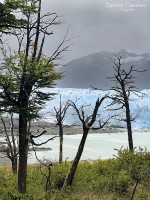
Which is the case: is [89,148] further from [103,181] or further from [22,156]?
[22,156]

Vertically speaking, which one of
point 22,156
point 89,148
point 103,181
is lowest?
point 89,148

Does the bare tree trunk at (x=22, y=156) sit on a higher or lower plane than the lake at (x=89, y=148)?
higher

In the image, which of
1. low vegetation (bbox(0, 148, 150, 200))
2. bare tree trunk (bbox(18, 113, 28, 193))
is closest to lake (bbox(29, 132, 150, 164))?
low vegetation (bbox(0, 148, 150, 200))

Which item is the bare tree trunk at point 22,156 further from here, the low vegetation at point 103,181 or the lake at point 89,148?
the lake at point 89,148

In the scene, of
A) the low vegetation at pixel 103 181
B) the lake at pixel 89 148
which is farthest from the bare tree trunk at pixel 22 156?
the lake at pixel 89 148

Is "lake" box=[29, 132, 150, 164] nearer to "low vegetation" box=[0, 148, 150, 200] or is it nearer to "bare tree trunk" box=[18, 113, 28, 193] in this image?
"low vegetation" box=[0, 148, 150, 200]

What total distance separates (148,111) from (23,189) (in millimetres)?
110014

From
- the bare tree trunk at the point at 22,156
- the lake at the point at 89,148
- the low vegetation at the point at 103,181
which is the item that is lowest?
the lake at the point at 89,148

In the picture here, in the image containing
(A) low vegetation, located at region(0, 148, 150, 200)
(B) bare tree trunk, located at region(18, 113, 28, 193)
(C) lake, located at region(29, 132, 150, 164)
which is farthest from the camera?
(C) lake, located at region(29, 132, 150, 164)

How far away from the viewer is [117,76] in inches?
1100

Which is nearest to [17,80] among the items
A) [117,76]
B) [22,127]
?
[22,127]

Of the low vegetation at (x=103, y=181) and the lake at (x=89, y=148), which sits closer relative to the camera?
the low vegetation at (x=103, y=181)

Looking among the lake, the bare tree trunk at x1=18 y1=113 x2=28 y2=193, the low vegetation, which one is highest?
the bare tree trunk at x1=18 y1=113 x2=28 y2=193

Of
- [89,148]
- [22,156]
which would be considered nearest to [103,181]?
[22,156]
